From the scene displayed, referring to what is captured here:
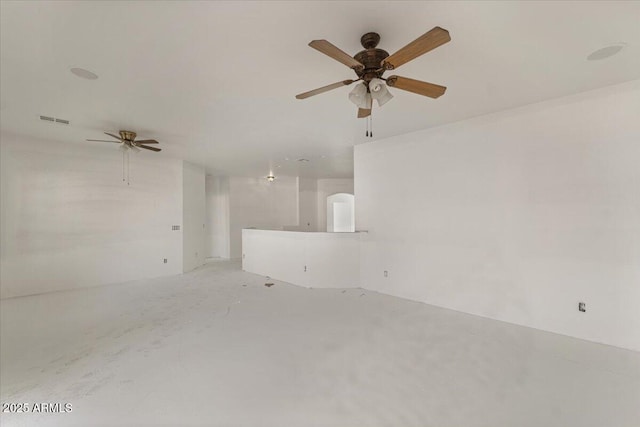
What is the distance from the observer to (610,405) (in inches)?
77.1

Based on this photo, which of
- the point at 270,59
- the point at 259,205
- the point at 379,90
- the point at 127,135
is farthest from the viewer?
the point at 259,205

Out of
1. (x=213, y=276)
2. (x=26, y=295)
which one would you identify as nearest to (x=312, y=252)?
(x=213, y=276)

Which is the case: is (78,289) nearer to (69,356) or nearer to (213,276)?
(213,276)

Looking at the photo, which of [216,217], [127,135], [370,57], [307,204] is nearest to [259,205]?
[216,217]

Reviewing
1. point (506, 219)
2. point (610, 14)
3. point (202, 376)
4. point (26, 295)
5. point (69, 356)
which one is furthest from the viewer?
point (26, 295)

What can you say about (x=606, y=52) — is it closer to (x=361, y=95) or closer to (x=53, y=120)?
(x=361, y=95)

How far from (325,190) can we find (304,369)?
310 inches

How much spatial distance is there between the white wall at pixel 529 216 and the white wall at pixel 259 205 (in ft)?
17.6

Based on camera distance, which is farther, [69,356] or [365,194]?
[365,194]

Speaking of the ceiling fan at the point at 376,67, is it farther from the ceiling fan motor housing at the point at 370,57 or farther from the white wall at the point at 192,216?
the white wall at the point at 192,216

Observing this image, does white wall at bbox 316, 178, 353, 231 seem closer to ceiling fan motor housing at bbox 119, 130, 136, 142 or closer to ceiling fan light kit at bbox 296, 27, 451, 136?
ceiling fan motor housing at bbox 119, 130, 136, 142

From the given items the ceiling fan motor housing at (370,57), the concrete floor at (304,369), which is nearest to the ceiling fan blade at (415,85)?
the ceiling fan motor housing at (370,57)

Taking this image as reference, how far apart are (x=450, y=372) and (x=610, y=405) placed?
104cm

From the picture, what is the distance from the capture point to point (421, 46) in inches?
69.0
